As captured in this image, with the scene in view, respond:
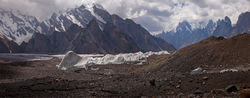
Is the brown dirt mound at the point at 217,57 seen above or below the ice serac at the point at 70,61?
below

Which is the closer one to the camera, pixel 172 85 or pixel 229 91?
pixel 229 91

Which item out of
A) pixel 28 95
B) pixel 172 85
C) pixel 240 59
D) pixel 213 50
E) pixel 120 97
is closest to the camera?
pixel 120 97

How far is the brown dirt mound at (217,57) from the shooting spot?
30931 millimetres

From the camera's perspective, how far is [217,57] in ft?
108

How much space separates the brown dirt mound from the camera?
101 ft

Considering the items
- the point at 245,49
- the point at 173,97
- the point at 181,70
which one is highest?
the point at 245,49

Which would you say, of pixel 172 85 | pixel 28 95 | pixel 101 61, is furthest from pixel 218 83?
pixel 101 61

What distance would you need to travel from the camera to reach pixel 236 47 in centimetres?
3406

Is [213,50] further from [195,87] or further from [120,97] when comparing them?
[120,97]

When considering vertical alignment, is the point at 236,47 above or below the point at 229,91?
above

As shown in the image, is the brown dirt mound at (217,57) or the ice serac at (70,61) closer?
the brown dirt mound at (217,57)

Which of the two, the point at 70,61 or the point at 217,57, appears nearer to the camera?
the point at 217,57

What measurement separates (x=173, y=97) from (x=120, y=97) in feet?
10.9

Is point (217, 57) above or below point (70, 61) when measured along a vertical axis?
below
